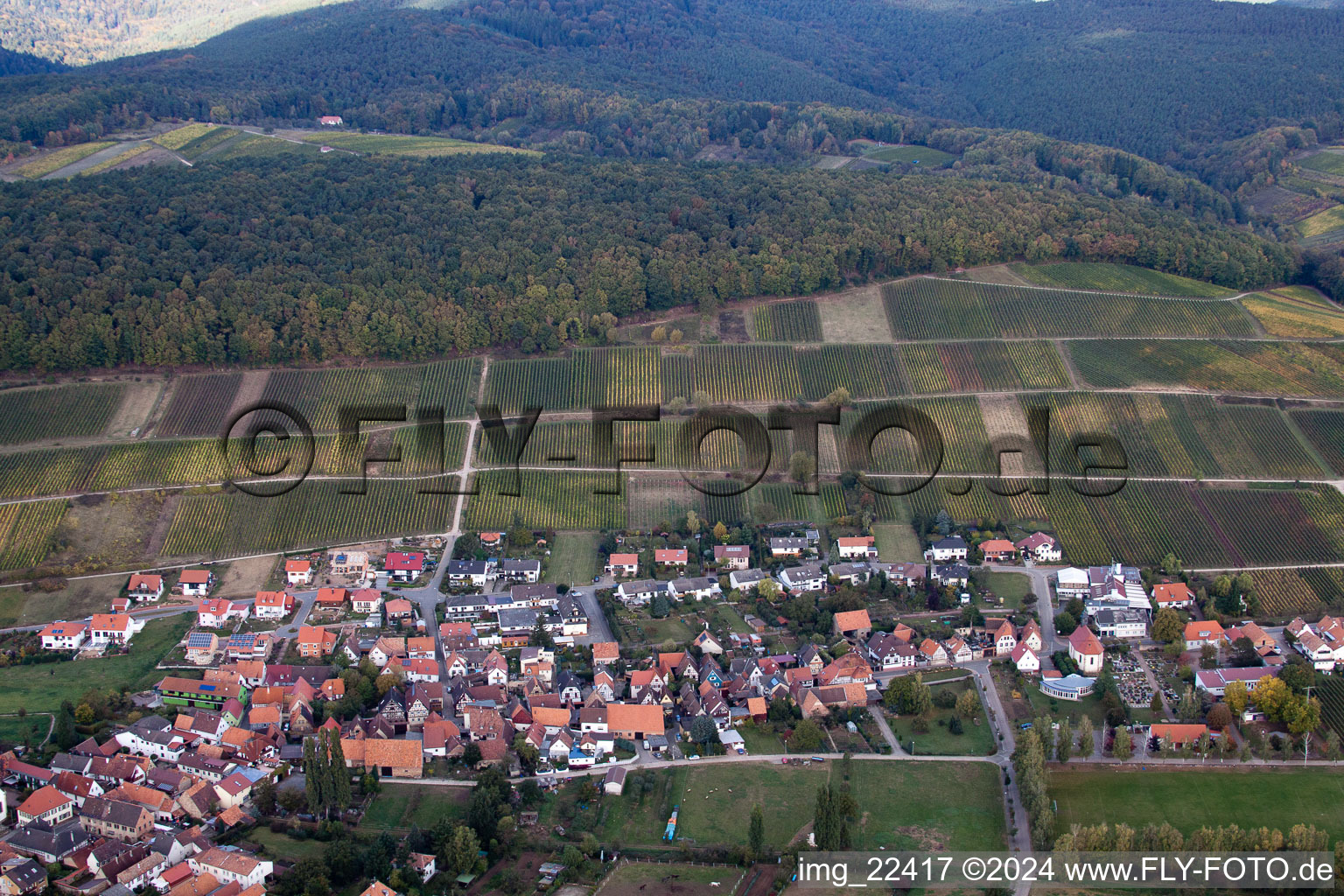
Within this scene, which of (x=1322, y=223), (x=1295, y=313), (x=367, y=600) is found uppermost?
(x=1322, y=223)

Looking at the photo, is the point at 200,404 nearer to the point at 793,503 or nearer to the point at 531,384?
the point at 531,384

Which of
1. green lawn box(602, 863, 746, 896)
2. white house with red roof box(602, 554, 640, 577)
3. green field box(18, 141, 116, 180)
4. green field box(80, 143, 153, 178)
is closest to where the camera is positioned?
green lawn box(602, 863, 746, 896)

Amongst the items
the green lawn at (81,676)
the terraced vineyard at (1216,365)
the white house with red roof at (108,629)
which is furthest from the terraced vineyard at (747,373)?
the white house with red roof at (108,629)

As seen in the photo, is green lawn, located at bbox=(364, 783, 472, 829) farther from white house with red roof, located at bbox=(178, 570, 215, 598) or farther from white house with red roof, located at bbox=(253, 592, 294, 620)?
white house with red roof, located at bbox=(178, 570, 215, 598)

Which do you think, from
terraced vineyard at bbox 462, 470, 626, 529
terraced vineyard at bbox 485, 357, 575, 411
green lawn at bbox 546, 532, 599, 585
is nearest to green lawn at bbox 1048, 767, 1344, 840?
green lawn at bbox 546, 532, 599, 585

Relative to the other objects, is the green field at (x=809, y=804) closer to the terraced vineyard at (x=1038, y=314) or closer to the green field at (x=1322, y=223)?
the terraced vineyard at (x=1038, y=314)

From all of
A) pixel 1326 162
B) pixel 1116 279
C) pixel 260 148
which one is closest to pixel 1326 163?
pixel 1326 162

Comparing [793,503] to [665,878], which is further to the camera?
[793,503]
